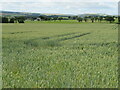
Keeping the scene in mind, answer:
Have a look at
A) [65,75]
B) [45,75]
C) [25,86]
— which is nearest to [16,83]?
[25,86]

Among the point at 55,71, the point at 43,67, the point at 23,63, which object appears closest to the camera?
the point at 55,71

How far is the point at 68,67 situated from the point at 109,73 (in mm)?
1780

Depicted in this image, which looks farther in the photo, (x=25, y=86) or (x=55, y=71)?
(x=55, y=71)

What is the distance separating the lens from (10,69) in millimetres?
7938

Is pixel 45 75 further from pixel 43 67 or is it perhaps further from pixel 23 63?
pixel 23 63

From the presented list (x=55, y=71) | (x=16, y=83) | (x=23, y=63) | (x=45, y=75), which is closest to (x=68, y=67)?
(x=55, y=71)

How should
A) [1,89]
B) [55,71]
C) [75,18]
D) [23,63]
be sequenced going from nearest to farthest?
[1,89] → [55,71] → [23,63] → [75,18]

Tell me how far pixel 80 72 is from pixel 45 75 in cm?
136

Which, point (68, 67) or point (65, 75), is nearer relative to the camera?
point (65, 75)

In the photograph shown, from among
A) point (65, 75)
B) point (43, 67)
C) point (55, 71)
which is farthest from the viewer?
point (43, 67)

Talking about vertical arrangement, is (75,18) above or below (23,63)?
above

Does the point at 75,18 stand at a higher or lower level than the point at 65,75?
higher

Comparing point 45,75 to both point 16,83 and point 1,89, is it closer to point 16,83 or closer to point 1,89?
point 16,83

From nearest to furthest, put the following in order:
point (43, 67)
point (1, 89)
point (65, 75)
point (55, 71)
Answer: point (1, 89), point (65, 75), point (55, 71), point (43, 67)
